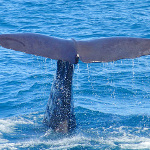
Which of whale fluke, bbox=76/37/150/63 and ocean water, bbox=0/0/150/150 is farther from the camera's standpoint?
ocean water, bbox=0/0/150/150

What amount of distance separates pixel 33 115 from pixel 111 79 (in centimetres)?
378

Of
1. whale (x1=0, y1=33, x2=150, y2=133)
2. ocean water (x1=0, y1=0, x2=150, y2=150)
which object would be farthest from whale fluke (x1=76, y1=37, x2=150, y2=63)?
ocean water (x1=0, y1=0, x2=150, y2=150)

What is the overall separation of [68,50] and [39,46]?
20.8 inches

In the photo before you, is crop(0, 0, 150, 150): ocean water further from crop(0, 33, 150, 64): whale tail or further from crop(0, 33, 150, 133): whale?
crop(0, 33, 150, 64): whale tail

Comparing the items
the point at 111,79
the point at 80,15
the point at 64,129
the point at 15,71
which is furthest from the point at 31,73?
the point at 80,15

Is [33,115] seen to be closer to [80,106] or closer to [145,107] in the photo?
[80,106]

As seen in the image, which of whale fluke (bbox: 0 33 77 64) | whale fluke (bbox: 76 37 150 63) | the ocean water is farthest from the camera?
the ocean water

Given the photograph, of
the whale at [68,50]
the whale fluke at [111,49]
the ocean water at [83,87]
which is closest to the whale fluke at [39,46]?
the whale at [68,50]

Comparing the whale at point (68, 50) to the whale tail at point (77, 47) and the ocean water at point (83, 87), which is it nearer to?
the whale tail at point (77, 47)

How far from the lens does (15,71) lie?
1370cm

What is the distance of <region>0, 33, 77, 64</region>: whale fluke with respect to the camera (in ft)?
22.5

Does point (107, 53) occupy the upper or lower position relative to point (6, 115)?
upper

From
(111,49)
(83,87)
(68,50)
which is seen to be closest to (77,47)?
(68,50)

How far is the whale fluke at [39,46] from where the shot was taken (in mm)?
6848
